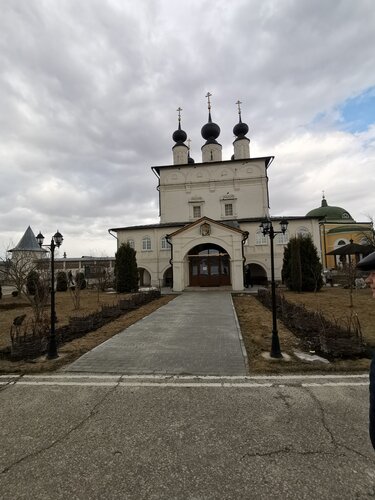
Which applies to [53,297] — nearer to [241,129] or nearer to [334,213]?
[241,129]

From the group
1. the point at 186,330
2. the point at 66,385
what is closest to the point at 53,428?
the point at 66,385

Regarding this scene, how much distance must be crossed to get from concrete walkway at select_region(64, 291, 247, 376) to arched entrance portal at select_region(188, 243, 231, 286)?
47.0 feet

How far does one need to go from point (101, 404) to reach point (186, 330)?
16.7ft

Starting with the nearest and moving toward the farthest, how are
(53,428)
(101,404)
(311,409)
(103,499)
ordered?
(103,499) → (53,428) → (311,409) → (101,404)

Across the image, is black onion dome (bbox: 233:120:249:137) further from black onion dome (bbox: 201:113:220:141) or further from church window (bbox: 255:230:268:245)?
church window (bbox: 255:230:268:245)

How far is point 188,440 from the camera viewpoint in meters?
3.26

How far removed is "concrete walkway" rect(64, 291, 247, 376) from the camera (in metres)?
5.72

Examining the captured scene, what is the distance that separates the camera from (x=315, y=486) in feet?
8.36

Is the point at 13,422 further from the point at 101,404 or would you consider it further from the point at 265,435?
the point at 265,435

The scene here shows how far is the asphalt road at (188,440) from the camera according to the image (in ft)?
8.47

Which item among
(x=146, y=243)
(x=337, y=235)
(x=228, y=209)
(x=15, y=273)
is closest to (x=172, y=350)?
(x=15, y=273)

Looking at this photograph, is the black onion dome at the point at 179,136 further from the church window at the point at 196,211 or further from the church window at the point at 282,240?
the church window at the point at 282,240

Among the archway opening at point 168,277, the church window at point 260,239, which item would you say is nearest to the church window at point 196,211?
the archway opening at point 168,277

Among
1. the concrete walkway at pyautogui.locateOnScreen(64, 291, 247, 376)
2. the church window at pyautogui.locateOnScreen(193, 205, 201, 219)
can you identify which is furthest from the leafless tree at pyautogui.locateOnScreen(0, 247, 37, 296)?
the church window at pyautogui.locateOnScreen(193, 205, 201, 219)
